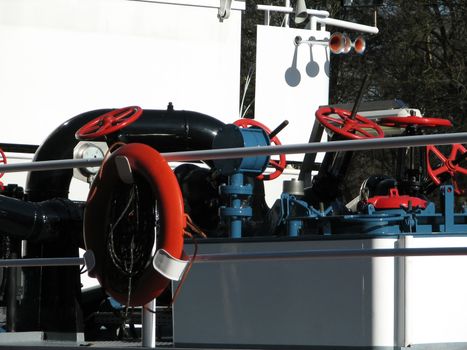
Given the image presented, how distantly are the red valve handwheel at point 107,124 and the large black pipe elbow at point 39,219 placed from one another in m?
0.54

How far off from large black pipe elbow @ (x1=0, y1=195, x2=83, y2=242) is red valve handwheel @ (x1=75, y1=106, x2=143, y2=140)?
542 mm

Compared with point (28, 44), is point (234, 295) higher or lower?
lower

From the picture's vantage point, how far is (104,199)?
18.9 ft

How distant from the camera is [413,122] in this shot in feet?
25.2

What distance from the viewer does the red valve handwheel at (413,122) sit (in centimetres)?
754

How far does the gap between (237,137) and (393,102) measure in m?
1.77

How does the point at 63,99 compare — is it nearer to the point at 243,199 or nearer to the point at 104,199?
the point at 243,199

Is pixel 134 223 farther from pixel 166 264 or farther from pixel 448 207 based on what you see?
pixel 448 207

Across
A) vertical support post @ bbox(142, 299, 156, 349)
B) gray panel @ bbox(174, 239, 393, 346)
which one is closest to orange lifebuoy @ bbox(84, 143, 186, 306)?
vertical support post @ bbox(142, 299, 156, 349)

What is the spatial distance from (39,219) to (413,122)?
102 inches

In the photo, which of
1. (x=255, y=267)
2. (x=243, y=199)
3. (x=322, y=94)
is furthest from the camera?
(x=322, y=94)

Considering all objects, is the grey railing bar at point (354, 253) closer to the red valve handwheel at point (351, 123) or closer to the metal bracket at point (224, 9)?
the red valve handwheel at point (351, 123)

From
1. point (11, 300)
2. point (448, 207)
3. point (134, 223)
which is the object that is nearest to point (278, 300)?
point (134, 223)

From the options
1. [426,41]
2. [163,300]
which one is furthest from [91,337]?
[426,41]
